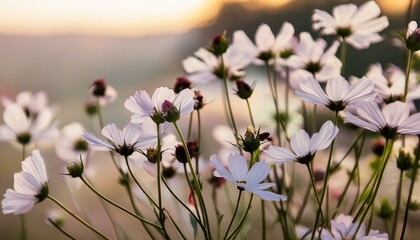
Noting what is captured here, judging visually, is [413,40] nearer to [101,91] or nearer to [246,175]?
[246,175]

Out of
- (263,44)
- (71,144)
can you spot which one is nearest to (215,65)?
(263,44)

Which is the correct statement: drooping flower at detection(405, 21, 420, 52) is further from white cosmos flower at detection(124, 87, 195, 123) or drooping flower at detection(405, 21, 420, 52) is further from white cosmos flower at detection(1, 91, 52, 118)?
white cosmos flower at detection(1, 91, 52, 118)

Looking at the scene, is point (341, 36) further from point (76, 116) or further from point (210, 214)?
point (76, 116)

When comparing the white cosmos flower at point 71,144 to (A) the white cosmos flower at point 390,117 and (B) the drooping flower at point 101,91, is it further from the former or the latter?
(A) the white cosmos flower at point 390,117

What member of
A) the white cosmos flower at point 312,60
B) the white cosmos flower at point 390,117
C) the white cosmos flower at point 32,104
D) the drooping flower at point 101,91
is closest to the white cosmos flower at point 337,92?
the white cosmos flower at point 390,117

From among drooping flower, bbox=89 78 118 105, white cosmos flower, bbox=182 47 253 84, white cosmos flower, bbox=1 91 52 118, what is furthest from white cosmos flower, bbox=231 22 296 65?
white cosmos flower, bbox=1 91 52 118

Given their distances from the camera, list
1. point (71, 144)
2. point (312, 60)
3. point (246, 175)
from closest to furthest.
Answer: point (246, 175)
point (312, 60)
point (71, 144)
